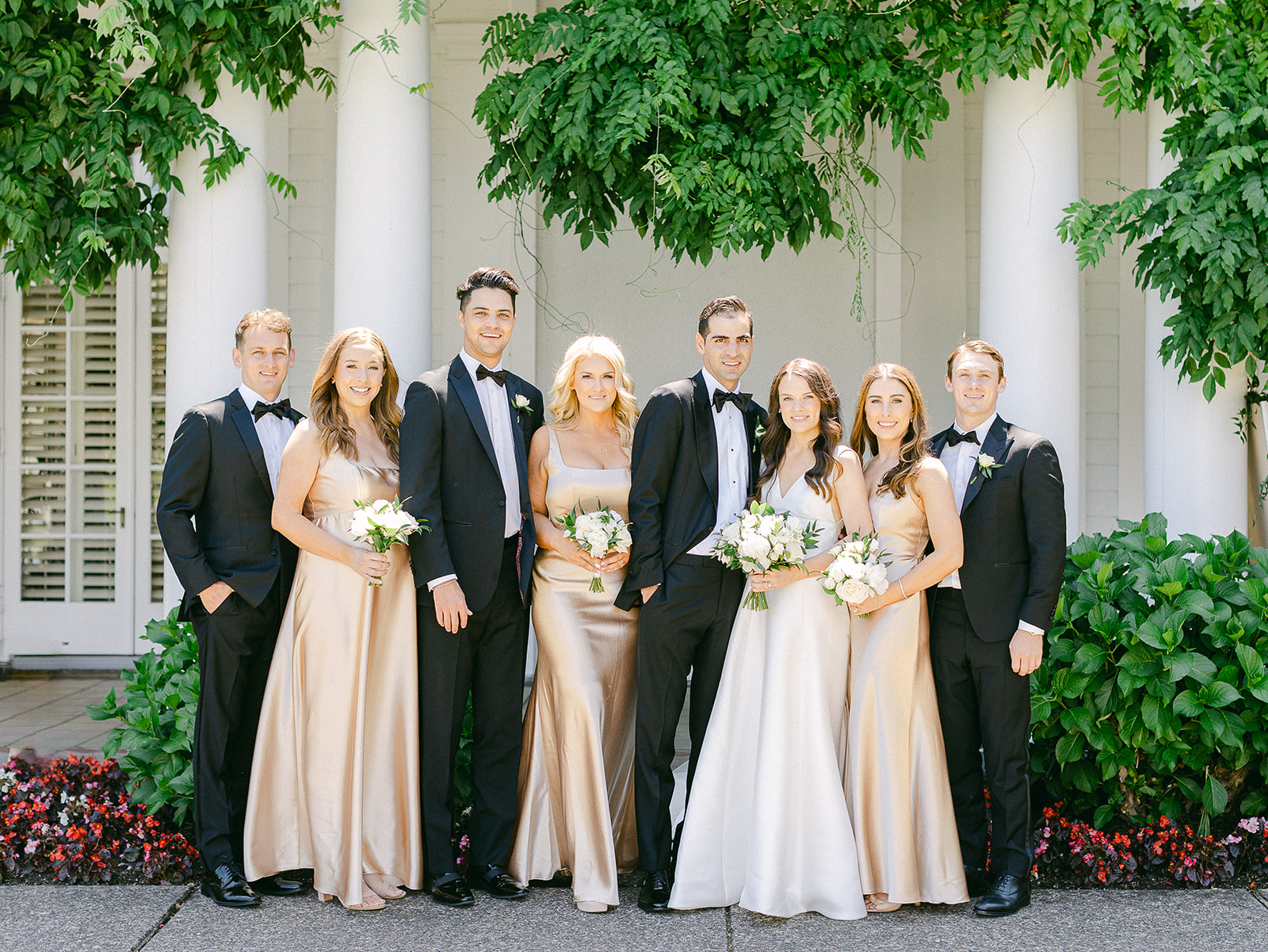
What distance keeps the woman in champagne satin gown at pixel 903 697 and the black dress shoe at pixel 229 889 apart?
2.21 meters

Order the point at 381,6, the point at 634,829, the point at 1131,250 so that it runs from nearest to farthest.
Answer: the point at 634,829 → the point at 381,6 → the point at 1131,250

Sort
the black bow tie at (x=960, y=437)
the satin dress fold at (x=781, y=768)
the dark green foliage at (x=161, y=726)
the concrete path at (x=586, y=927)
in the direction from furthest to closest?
the dark green foliage at (x=161, y=726), the black bow tie at (x=960, y=437), the satin dress fold at (x=781, y=768), the concrete path at (x=586, y=927)

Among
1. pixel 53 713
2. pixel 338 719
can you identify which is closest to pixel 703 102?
pixel 338 719

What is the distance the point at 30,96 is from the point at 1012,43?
451cm

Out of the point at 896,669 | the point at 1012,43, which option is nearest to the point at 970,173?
the point at 1012,43

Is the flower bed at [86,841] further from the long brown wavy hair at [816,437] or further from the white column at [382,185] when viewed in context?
the long brown wavy hair at [816,437]

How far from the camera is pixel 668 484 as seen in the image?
389 centimetres

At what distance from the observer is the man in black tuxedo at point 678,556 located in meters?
3.84

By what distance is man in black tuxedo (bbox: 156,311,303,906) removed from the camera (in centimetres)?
382

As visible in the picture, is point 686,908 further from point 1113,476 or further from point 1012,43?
point 1113,476

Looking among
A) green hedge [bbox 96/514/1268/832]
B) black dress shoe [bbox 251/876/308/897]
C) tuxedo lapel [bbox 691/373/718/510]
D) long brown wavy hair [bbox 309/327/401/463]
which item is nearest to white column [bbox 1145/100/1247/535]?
green hedge [bbox 96/514/1268/832]

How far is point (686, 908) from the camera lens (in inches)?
148

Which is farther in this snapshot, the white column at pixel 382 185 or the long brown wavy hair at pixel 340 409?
the white column at pixel 382 185

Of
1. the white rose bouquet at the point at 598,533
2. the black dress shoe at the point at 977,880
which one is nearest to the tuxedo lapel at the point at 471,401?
the white rose bouquet at the point at 598,533
